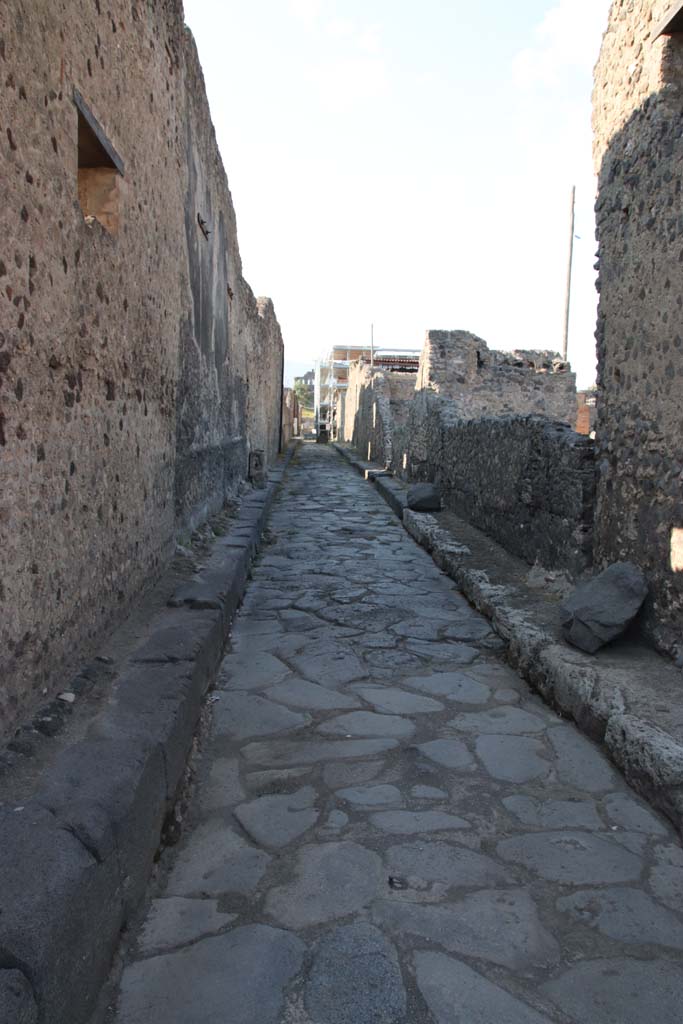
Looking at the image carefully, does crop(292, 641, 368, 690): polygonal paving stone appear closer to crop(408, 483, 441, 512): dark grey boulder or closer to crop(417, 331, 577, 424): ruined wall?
crop(408, 483, 441, 512): dark grey boulder

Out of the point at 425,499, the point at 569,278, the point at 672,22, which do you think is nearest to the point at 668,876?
the point at 672,22

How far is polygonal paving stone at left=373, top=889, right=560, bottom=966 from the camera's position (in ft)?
5.62

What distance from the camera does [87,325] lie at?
8.67ft

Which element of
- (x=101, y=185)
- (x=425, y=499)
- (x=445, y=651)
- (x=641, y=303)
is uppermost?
(x=101, y=185)

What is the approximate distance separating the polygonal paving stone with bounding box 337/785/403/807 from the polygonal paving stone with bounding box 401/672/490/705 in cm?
88

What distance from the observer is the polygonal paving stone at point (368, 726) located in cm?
291

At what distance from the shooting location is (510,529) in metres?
5.86

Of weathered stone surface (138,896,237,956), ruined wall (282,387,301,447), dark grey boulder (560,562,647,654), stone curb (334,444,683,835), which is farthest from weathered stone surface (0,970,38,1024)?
ruined wall (282,387,301,447)

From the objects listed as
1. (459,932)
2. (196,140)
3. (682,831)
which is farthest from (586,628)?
(196,140)

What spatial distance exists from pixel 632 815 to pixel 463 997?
1.01m

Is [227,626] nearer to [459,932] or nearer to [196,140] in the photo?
[459,932]

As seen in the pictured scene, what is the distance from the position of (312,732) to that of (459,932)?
1.21m

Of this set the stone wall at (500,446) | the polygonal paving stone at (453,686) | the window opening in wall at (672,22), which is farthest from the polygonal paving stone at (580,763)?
the window opening in wall at (672,22)

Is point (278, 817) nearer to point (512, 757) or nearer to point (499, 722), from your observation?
point (512, 757)
